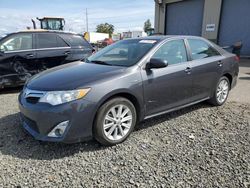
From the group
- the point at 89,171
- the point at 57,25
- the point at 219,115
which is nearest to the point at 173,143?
the point at 89,171

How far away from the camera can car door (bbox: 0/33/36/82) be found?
19.2 feet

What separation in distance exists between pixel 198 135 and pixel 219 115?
108 cm

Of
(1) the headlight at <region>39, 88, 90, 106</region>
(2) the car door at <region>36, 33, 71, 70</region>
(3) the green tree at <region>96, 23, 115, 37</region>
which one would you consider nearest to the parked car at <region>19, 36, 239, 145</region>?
(1) the headlight at <region>39, 88, 90, 106</region>

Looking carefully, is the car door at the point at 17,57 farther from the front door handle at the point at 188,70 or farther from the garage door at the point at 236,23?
the garage door at the point at 236,23

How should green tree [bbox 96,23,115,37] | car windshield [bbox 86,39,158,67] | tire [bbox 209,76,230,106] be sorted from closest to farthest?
1. car windshield [bbox 86,39,158,67]
2. tire [bbox 209,76,230,106]
3. green tree [bbox 96,23,115,37]

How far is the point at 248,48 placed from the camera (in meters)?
14.1

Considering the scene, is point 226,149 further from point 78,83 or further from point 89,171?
point 78,83

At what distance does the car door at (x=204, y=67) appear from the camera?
165 inches

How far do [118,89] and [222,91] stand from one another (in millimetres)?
A: 2800

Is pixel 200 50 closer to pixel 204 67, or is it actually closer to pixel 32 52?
pixel 204 67

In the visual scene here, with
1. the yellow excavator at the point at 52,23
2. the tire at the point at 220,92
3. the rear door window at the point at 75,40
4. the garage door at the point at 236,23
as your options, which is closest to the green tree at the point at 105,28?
the yellow excavator at the point at 52,23

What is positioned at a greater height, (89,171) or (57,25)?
(57,25)

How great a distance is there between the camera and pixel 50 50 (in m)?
6.56

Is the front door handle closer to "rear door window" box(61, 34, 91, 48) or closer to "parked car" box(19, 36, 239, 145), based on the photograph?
"parked car" box(19, 36, 239, 145)
